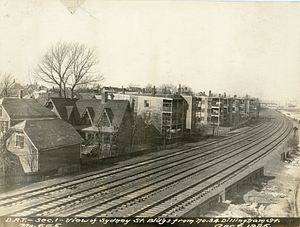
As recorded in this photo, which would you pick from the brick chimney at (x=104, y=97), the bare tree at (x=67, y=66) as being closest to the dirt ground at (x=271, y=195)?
the brick chimney at (x=104, y=97)

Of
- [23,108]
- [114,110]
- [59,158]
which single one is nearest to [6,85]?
[23,108]

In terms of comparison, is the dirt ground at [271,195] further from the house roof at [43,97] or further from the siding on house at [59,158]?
the house roof at [43,97]

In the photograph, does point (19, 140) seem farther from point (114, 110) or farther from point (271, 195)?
point (271, 195)

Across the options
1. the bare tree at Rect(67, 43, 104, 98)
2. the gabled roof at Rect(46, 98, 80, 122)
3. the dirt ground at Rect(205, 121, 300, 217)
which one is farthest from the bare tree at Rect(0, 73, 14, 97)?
the dirt ground at Rect(205, 121, 300, 217)

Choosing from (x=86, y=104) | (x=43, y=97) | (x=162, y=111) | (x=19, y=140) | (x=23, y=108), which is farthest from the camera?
(x=162, y=111)

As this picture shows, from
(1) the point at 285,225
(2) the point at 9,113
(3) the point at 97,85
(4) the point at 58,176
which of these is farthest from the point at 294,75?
(2) the point at 9,113

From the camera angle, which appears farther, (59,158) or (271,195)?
(271,195)
